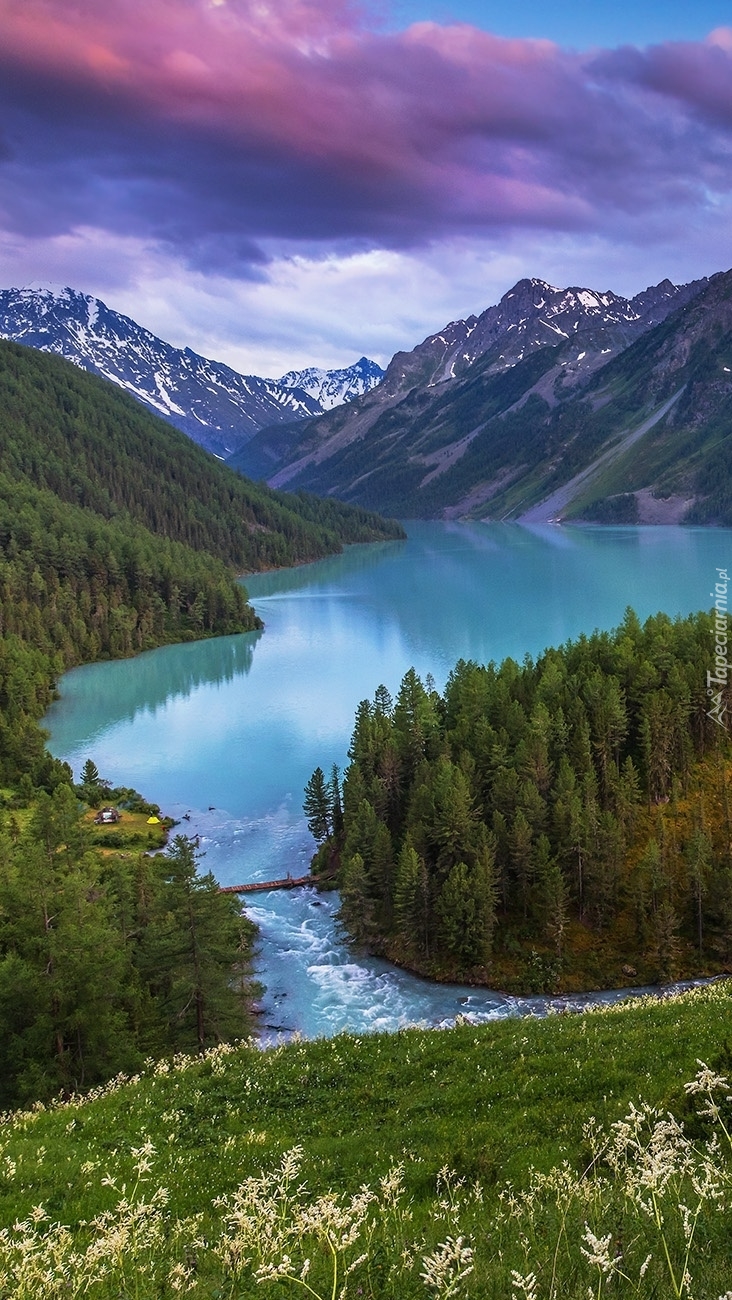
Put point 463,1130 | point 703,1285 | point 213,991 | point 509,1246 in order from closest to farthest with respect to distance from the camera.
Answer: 1. point 703,1285
2. point 509,1246
3. point 463,1130
4. point 213,991

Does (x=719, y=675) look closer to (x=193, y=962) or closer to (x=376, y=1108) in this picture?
(x=193, y=962)

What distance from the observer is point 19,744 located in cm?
9144

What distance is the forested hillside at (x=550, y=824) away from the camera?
170ft

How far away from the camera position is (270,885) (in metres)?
63.9

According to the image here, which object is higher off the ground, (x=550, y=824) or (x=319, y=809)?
(x=550, y=824)

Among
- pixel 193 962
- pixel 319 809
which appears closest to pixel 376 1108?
pixel 193 962

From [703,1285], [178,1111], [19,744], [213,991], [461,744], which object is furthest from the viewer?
[19,744]

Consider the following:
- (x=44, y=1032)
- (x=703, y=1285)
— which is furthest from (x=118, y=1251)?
(x=44, y=1032)

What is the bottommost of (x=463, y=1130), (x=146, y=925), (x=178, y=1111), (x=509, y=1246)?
(x=146, y=925)

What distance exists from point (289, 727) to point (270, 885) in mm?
43010

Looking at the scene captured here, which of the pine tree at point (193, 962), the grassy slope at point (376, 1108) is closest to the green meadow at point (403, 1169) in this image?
the grassy slope at point (376, 1108)

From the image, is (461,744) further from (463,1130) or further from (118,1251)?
(118,1251)

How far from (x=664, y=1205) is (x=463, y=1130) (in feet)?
27.5

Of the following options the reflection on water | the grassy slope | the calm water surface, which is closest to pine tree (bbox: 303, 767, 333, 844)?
the calm water surface
